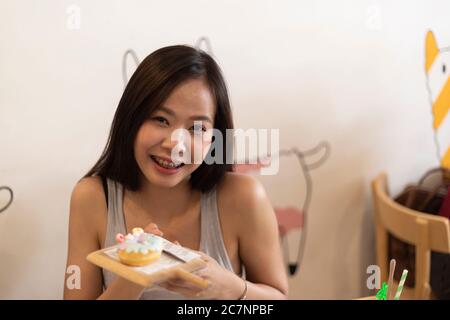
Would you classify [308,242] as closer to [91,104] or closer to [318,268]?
[318,268]

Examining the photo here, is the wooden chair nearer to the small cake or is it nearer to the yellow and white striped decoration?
the yellow and white striped decoration

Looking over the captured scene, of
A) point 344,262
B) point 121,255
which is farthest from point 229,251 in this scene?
point 344,262

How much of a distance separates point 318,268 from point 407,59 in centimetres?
65

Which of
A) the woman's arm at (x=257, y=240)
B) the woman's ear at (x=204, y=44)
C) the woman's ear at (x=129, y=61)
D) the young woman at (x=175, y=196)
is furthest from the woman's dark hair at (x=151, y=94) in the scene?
the woman's ear at (x=204, y=44)

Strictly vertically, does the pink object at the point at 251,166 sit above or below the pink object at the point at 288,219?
above

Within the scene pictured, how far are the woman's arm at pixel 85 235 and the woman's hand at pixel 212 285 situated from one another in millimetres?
176

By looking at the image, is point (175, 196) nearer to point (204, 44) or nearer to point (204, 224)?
point (204, 224)

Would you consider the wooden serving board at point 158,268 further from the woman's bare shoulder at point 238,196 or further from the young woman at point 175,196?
the woman's bare shoulder at point 238,196

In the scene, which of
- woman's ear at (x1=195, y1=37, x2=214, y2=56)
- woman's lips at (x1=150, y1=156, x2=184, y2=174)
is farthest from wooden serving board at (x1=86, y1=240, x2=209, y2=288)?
woman's ear at (x1=195, y1=37, x2=214, y2=56)

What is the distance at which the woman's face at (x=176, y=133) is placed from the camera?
79 cm

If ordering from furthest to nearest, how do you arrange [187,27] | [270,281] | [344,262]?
[344,262] → [187,27] → [270,281]

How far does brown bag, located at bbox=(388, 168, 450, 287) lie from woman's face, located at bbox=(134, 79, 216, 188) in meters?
0.91

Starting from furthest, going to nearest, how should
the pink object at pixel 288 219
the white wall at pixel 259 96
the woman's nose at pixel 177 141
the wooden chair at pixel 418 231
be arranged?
the pink object at pixel 288 219, the wooden chair at pixel 418 231, the white wall at pixel 259 96, the woman's nose at pixel 177 141

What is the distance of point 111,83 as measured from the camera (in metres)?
1.05
